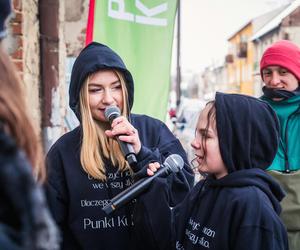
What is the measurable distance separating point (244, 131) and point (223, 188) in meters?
0.23

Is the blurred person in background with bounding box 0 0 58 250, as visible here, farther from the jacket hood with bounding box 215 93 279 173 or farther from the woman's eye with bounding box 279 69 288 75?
the woman's eye with bounding box 279 69 288 75

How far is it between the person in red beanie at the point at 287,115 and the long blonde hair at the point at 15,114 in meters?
1.66

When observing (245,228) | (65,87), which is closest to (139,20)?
(65,87)

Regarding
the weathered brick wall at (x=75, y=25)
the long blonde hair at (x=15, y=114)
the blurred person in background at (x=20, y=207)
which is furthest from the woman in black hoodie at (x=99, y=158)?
the weathered brick wall at (x=75, y=25)

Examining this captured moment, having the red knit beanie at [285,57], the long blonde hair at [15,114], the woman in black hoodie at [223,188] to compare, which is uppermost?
the red knit beanie at [285,57]

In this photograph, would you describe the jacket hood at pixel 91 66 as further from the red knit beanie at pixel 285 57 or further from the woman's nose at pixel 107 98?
the red knit beanie at pixel 285 57

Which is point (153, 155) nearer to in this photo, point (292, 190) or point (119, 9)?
point (292, 190)

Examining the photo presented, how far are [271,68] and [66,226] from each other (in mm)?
1435

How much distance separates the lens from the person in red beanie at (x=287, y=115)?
2281 millimetres

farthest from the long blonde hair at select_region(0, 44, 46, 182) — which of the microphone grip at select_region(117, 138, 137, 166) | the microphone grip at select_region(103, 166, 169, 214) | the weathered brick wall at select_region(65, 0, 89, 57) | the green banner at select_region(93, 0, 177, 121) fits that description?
the weathered brick wall at select_region(65, 0, 89, 57)

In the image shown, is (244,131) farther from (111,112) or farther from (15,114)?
(15,114)

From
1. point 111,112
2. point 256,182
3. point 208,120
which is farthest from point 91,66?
point 256,182

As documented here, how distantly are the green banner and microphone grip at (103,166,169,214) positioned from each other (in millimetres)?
1690

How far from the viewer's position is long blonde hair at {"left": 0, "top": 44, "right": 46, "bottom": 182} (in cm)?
83
